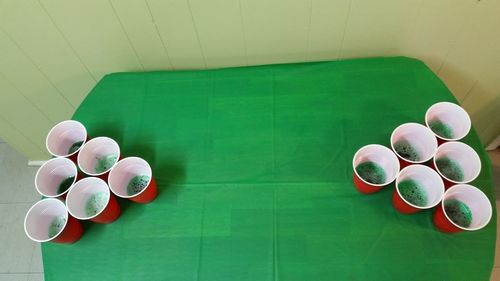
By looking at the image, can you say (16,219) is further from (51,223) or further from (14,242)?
(51,223)

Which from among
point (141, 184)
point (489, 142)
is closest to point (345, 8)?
point (141, 184)

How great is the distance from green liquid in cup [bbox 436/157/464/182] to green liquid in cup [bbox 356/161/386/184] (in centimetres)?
17

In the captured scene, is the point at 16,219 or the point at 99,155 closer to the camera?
the point at 99,155

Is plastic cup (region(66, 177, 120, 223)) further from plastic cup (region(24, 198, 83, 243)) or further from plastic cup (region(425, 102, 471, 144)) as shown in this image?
plastic cup (region(425, 102, 471, 144))

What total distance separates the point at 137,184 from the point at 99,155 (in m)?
0.17

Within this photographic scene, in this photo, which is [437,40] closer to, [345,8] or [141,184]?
[345,8]

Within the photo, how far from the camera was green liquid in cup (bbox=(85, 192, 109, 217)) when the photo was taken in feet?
3.38

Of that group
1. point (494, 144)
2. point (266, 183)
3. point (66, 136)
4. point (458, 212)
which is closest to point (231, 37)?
point (266, 183)

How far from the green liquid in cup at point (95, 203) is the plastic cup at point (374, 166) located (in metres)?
0.75

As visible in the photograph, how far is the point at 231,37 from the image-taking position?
126cm

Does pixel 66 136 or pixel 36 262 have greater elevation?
pixel 66 136

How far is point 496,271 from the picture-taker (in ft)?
5.21

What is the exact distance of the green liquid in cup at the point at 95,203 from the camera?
1029mm

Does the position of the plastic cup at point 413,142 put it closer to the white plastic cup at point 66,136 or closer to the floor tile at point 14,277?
the white plastic cup at point 66,136
